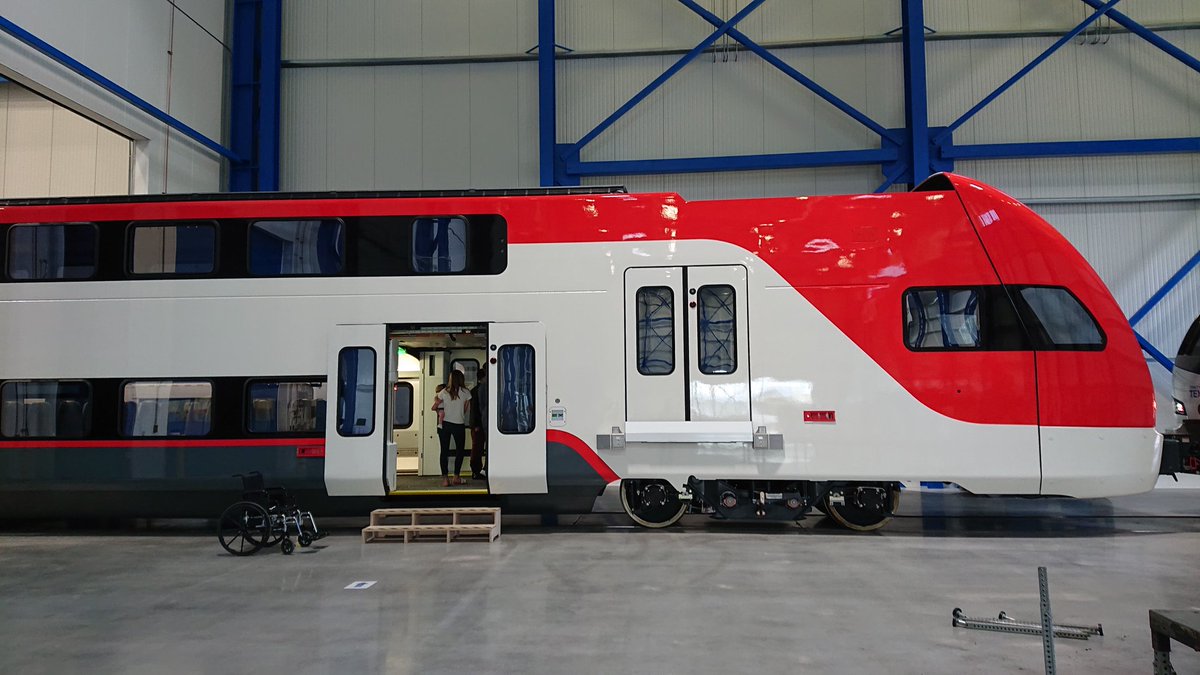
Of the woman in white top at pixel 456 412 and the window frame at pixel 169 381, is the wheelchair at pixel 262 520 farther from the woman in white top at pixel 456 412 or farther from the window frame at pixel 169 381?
the woman in white top at pixel 456 412

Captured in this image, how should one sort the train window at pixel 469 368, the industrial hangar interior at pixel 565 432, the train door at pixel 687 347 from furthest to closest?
the train window at pixel 469 368 < the train door at pixel 687 347 < the industrial hangar interior at pixel 565 432

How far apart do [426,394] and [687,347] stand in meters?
4.97

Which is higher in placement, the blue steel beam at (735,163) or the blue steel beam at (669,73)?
the blue steel beam at (669,73)

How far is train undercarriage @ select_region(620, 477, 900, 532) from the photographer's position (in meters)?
8.11

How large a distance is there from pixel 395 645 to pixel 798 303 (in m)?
5.23

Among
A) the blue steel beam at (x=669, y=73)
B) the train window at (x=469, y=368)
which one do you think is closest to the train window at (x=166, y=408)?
the train window at (x=469, y=368)

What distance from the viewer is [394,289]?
8391 millimetres

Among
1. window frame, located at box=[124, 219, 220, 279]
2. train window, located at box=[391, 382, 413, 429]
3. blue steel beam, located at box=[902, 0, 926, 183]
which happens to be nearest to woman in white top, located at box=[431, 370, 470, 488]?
train window, located at box=[391, 382, 413, 429]

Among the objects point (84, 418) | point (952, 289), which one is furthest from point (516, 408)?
point (84, 418)

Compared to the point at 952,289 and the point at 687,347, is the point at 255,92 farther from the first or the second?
the point at 952,289

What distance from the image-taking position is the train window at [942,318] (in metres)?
7.79

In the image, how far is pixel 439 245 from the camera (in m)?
8.45

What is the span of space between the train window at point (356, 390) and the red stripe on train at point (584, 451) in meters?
2.03

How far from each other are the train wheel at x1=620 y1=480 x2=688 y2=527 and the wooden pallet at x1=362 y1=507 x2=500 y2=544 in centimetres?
148
